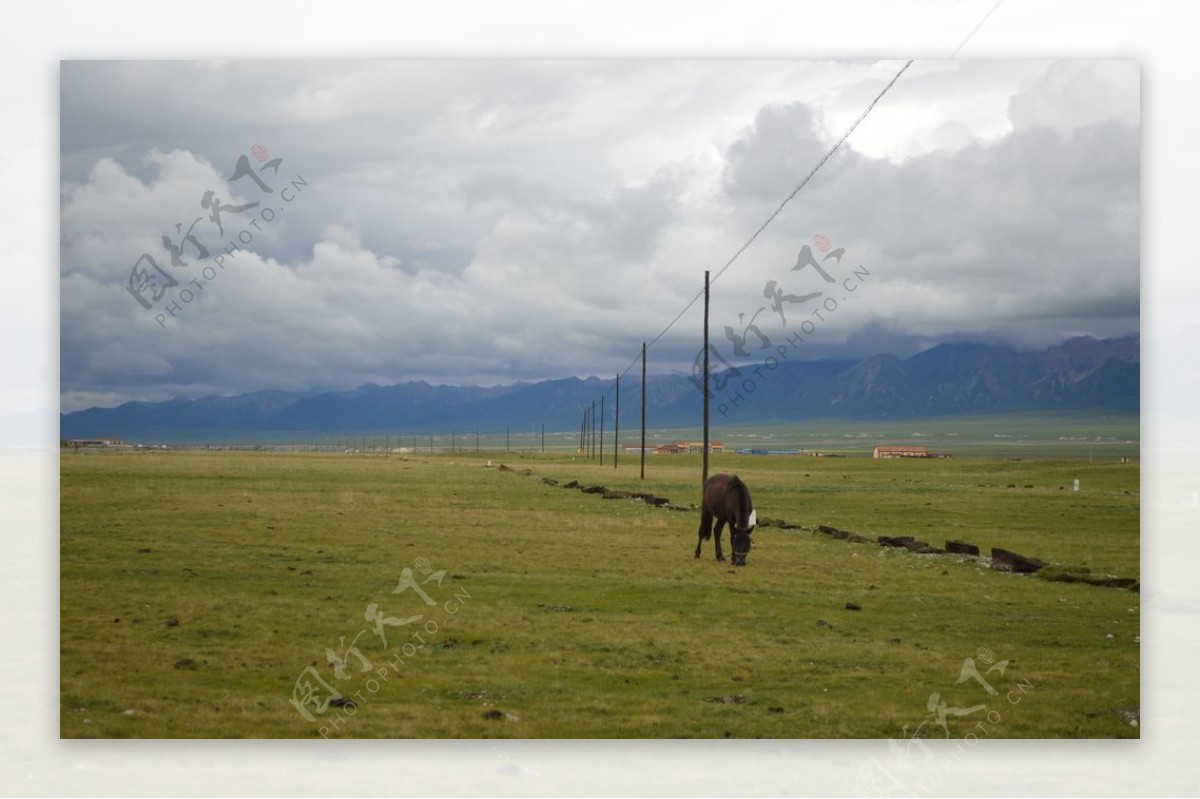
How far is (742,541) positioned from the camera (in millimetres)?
19719

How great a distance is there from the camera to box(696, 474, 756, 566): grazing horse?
19.8 m

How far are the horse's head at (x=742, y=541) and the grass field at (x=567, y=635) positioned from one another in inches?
12.0

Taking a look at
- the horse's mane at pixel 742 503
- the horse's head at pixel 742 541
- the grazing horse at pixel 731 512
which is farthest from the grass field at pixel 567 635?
the horse's mane at pixel 742 503

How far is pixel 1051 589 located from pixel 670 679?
315 inches

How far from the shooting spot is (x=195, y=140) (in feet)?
52.0

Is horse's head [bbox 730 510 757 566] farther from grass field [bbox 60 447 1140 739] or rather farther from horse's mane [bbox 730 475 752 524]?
grass field [bbox 60 447 1140 739]

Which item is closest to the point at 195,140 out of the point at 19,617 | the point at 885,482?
the point at 19,617

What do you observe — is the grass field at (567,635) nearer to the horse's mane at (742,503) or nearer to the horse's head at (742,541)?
the horse's head at (742,541)

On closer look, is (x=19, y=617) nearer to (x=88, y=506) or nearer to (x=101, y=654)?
(x=101, y=654)

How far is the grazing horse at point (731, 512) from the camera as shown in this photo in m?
19.8

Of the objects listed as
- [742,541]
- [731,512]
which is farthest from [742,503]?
[742,541]

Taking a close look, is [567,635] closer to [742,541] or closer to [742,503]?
[742,541]

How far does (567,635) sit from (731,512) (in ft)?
23.0

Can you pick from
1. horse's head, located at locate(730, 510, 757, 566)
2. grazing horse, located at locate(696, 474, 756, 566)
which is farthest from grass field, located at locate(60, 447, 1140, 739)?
grazing horse, located at locate(696, 474, 756, 566)
